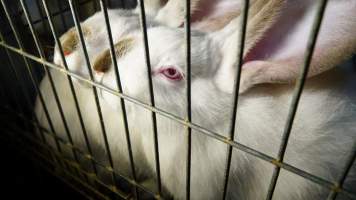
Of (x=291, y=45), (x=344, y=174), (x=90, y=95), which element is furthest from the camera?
(x=90, y=95)

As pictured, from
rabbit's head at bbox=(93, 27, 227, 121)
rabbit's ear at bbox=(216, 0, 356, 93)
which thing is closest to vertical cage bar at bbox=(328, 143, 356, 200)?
rabbit's ear at bbox=(216, 0, 356, 93)

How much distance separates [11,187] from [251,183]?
1.15 meters

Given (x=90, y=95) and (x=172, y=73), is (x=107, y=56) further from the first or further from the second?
(x=90, y=95)

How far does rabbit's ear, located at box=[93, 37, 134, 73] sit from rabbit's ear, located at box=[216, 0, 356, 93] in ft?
0.79

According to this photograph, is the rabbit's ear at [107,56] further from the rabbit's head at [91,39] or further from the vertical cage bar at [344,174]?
the vertical cage bar at [344,174]

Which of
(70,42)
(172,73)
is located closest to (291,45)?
(172,73)

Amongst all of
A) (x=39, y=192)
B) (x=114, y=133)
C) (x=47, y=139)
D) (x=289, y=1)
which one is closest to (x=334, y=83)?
(x=289, y=1)

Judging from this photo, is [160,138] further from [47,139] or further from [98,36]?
[47,139]

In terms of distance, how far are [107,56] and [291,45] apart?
1.42ft

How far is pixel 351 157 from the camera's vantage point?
0.51 m

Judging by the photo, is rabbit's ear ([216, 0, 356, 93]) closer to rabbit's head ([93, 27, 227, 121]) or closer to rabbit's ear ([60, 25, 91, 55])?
rabbit's head ([93, 27, 227, 121])

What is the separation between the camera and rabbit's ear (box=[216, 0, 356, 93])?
0.62 m

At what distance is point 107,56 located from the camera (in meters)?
0.85

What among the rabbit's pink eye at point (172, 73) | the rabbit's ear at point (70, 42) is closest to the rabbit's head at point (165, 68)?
the rabbit's pink eye at point (172, 73)
